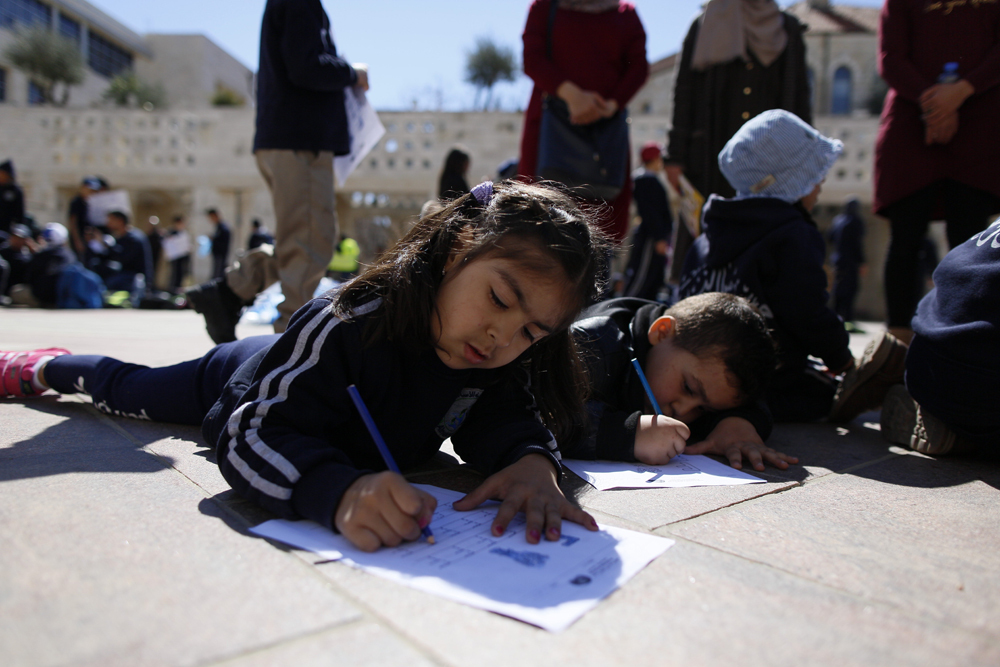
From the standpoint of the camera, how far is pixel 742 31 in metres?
3.25

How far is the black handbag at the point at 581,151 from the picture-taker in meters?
3.18

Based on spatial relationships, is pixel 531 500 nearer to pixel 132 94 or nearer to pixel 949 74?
pixel 949 74

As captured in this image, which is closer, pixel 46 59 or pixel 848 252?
pixel 848 252

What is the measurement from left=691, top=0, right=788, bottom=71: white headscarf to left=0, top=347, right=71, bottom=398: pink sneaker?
3.10m

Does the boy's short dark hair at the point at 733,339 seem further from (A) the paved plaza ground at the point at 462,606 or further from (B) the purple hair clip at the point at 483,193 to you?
(B) the purple hair clip at the point at 483,193

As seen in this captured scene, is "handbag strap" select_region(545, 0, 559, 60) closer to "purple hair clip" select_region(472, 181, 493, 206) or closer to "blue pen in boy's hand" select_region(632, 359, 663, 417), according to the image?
"blue pen in boy's hand" select_region(632, 359, 663, 417)

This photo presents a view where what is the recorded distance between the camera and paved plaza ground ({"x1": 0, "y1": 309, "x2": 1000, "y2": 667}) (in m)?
0.72

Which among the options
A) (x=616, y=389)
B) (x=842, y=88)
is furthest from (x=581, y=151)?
(x=842, y=88)

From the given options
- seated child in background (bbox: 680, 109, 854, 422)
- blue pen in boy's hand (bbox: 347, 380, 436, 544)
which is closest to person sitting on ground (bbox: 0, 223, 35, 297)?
seated child in background (bbox: 680, 109, 854, 422)

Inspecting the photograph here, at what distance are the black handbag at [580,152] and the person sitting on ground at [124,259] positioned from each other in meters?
6.73

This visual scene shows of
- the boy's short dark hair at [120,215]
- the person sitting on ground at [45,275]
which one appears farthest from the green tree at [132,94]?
the person sitting on ground at [45,275]

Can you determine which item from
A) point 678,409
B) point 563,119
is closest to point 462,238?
point 678,409

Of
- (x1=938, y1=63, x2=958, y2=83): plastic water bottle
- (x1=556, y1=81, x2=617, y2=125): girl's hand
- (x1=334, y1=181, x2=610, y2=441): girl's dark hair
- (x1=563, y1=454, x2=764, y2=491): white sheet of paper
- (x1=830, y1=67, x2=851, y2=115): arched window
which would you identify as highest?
(x1=830, y1=67, x2=851, y2=115): arched window

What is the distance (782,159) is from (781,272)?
1.53 feet
